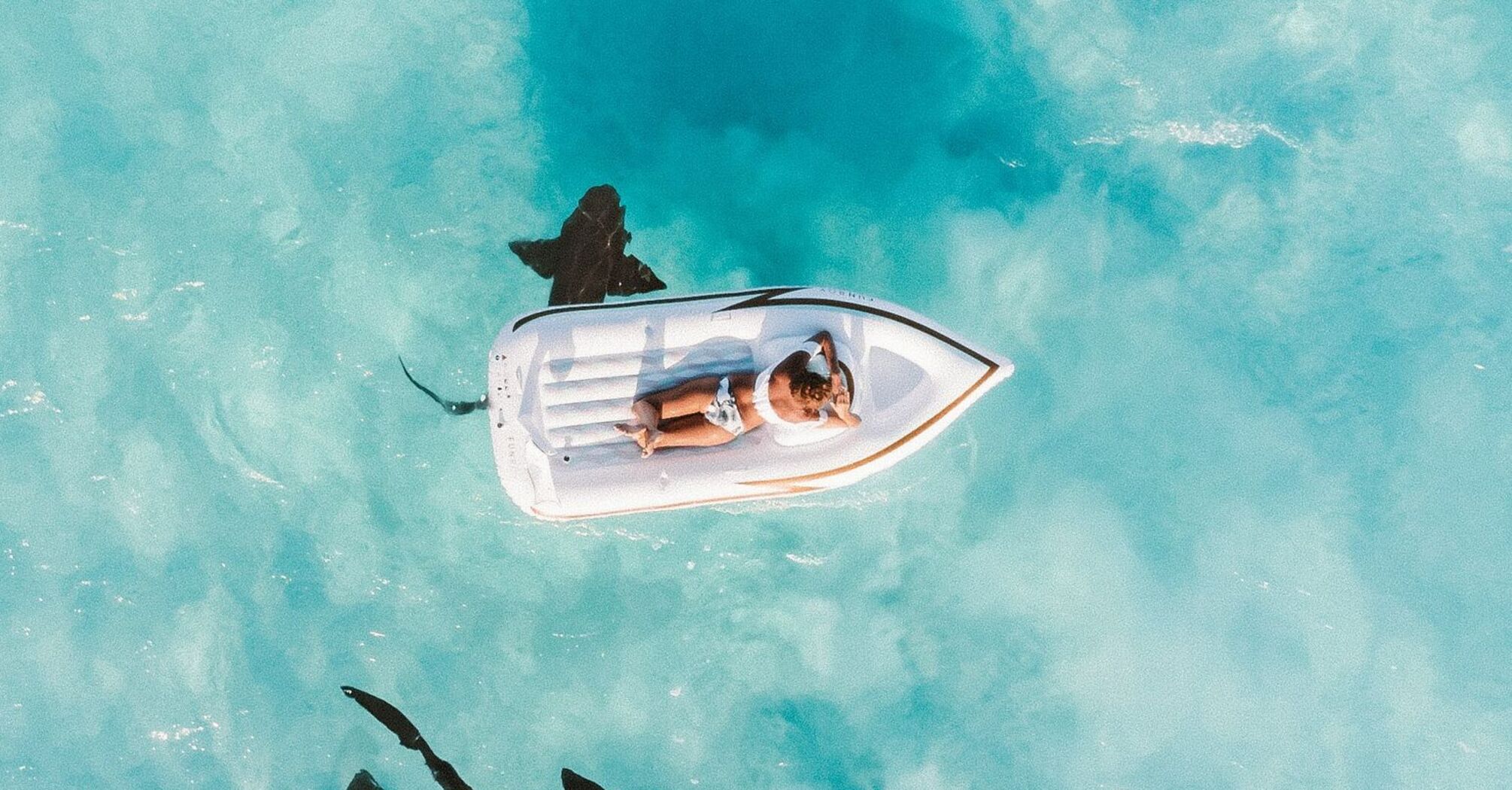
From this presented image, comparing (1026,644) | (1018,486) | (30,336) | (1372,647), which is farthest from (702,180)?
(1372,647)

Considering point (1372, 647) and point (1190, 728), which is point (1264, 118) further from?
point (1190, 728)

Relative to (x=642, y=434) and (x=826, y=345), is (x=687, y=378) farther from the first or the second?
(x=826, y=345)

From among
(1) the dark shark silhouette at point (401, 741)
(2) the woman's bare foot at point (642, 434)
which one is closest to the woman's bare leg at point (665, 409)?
(2) the woman's bare foot at point (642, 434)

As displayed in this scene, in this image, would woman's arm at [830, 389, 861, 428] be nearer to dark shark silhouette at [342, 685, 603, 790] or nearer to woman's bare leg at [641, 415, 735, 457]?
woman's bare leg at [641, 415, 735, 457]

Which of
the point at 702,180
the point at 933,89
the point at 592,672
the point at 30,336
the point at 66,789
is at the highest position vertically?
the point at 933,89

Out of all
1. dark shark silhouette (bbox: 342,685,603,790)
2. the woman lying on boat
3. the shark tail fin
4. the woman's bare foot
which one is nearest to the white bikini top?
the woman lying on boat

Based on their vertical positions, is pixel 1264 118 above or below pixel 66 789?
above
